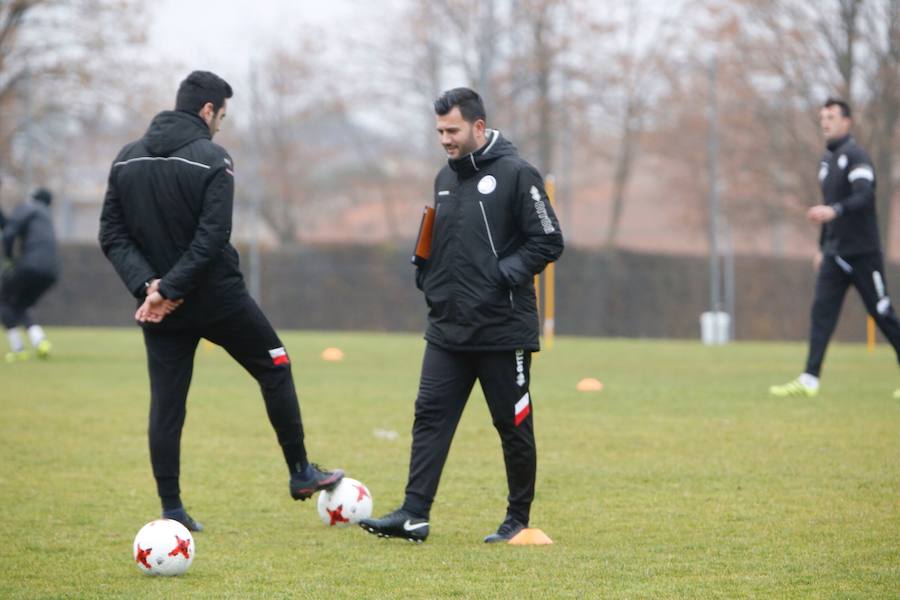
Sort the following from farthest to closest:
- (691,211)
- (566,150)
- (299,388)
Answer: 1. (691,211)
2. (566,150)
3. (299,388)

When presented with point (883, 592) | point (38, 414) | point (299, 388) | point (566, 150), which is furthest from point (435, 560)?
point (566, 150)

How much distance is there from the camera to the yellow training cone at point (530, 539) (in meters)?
5.58

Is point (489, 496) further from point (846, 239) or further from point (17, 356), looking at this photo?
point (17, 356)

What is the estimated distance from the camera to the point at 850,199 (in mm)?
10398

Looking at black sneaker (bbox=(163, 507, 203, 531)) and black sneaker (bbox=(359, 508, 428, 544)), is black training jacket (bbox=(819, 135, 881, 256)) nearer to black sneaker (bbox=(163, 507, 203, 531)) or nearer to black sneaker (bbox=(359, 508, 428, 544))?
black sneaker (bbox=(359, 508, 428, 544))

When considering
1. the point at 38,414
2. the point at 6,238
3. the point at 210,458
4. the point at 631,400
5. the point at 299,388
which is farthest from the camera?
the point at 6,238

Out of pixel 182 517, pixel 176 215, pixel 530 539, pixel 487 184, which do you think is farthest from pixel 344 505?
pixel 487 184

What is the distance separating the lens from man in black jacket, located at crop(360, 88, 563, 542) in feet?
18.4

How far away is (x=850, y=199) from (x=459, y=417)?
5750 mm

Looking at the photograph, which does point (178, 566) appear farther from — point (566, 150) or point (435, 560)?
point (566, 150)

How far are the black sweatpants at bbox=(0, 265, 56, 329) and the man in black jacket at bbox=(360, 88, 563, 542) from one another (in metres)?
10.9

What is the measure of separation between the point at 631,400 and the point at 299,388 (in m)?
3.33

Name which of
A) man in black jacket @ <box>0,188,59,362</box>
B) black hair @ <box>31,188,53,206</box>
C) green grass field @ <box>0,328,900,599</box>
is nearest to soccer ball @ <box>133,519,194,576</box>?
green grass field @ <box>0,328,900,599</box>

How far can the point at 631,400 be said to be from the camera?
11531 millimetres
